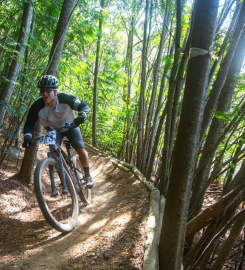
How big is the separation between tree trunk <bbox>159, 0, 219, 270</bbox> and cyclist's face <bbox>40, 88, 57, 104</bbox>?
2.01 meters

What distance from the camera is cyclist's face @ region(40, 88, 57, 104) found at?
306 centimetres

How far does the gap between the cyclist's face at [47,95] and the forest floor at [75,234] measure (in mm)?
1684

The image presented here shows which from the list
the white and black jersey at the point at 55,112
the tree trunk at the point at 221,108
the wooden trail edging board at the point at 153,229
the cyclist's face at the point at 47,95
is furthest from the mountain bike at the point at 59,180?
the tree trunk at the point at 221,108

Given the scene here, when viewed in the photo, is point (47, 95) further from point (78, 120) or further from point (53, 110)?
point (78, 120)

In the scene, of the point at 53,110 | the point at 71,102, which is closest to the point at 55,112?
the point at 53,110

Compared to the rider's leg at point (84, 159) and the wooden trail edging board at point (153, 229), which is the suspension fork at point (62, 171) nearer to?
the rider's leg at point (84, 159)

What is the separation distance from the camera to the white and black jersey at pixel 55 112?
320 centimetres

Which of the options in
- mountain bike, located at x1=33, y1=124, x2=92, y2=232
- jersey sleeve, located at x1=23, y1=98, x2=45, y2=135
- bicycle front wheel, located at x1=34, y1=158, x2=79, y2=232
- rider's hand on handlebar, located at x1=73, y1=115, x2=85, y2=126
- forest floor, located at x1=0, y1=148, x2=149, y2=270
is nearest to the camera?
forest floor, located at x1=0, y1=148, x2=149, y2=270

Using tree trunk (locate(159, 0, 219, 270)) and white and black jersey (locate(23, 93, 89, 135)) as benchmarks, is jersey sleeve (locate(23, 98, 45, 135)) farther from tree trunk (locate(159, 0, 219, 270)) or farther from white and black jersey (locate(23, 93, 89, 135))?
tree trunk (locate(159, 0, 219, 270))

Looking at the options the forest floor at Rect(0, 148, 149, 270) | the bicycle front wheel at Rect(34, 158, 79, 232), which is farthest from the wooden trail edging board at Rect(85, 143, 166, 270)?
the bicycle front wheel at Rect(34, 158, 79, 232)

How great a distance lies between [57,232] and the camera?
2945 mm

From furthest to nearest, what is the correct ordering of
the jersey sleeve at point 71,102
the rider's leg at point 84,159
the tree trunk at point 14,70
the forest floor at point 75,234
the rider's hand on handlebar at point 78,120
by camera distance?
the tree trunk at point 14,70 → the rider's leg at point 84,159 → the jersey sleeve at point 71,102 → the rider's hand on handlebar at point 78,120 → the forest floor at point 75,234

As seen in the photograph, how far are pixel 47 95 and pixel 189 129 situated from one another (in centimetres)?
211

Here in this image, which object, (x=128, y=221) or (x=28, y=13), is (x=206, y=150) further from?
(x=28, y=13)
